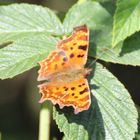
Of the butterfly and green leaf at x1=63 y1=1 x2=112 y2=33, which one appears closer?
the butterfly

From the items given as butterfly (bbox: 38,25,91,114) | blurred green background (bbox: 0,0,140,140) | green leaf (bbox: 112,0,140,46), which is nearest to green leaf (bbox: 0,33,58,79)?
butterfly (bbox: 38,25,91,114)

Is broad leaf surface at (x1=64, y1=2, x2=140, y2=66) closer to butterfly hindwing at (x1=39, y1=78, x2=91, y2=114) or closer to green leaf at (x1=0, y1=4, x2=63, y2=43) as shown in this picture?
green leaf at (x1=0, y1=4, x2=63, y2=43)

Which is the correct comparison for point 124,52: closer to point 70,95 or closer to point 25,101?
point 70,95

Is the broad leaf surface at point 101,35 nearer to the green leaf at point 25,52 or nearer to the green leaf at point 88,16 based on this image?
the green leaf at point 88,16

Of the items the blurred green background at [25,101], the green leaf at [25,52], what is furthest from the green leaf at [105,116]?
the blurred green background at [25,101]

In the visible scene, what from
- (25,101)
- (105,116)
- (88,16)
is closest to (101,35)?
(88,16)

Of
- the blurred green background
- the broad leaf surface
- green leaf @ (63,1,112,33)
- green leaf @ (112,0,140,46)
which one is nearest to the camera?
green leaf @ (112,0,140,46)
